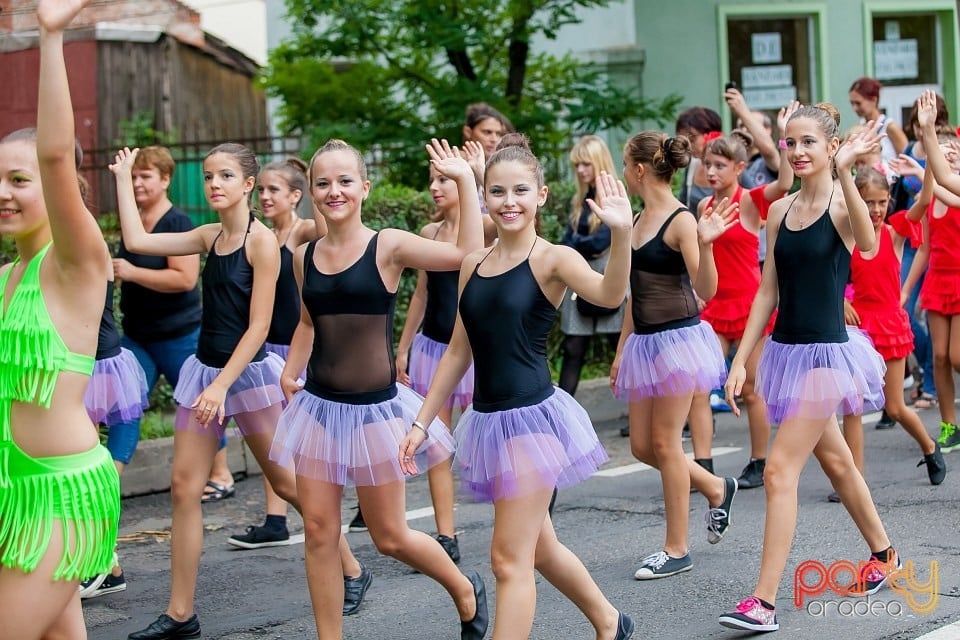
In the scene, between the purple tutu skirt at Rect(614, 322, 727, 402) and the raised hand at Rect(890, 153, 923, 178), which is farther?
the raised hand at Rect(890, 153, 923, 178)

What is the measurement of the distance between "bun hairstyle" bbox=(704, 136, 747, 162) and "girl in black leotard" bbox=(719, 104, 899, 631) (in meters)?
2.12

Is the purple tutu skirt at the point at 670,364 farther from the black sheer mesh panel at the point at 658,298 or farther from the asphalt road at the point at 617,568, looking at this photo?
the asphalt road at the point at 617,568

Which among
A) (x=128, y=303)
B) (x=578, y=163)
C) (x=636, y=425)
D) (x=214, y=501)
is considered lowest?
(x=214, y=501)

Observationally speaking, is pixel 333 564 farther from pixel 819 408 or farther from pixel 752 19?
pixel 752 19

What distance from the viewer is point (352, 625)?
5.54 meters

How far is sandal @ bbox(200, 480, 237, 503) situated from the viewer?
8281 millimetres

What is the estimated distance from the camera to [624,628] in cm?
483

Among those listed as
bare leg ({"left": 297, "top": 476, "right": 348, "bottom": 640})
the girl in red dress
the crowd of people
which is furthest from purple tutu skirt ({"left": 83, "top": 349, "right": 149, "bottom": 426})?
the girl in red dress

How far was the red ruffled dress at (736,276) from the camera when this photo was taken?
8.30m

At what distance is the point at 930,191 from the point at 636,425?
270 centimetres

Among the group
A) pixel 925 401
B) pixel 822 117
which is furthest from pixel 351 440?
pixel 925 401

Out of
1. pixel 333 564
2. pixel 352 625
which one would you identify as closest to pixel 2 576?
pixel 333 564

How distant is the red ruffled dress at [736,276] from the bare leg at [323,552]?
3.98 m

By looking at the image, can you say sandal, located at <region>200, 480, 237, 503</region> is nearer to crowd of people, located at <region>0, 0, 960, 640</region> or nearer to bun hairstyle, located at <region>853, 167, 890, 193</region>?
crowd of people, located at <region>0, 0, 960, 640</region>
